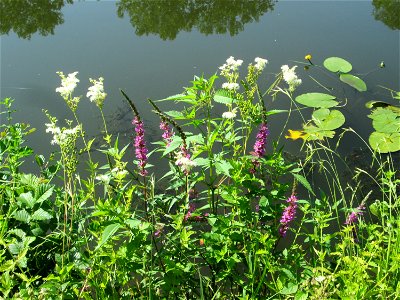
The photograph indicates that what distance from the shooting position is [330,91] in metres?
3.76

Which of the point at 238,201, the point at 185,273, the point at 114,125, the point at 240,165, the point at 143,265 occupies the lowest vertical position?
the point at 114,125

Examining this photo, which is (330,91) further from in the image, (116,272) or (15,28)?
(15,28)

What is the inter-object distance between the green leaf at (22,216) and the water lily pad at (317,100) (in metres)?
2.42

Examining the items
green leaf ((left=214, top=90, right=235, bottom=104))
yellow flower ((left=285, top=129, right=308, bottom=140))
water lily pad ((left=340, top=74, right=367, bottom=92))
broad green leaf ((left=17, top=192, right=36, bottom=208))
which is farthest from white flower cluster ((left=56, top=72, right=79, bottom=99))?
water lily pad ((left=340, top=74, right=367, bottom=92))

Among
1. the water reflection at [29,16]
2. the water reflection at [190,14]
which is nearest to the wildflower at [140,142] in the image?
the water reflection at [190,14]

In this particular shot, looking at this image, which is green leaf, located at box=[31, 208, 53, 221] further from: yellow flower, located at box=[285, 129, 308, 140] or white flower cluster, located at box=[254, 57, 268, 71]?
yellow flower, located at box=[285, 129, 308, 140]

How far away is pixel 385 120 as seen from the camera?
3330 millimetres

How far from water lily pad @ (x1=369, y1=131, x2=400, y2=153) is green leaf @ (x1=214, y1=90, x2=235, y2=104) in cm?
185

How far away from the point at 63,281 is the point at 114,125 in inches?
80.0

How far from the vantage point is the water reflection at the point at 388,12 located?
4848 millimetres

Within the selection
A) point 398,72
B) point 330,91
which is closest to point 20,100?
point 330,91

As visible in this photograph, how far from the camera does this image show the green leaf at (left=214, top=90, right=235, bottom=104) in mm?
1541

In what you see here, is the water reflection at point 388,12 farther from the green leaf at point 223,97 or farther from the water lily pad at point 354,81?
the green leaf at point 223,97

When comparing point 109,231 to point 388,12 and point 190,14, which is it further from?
point 388,12
